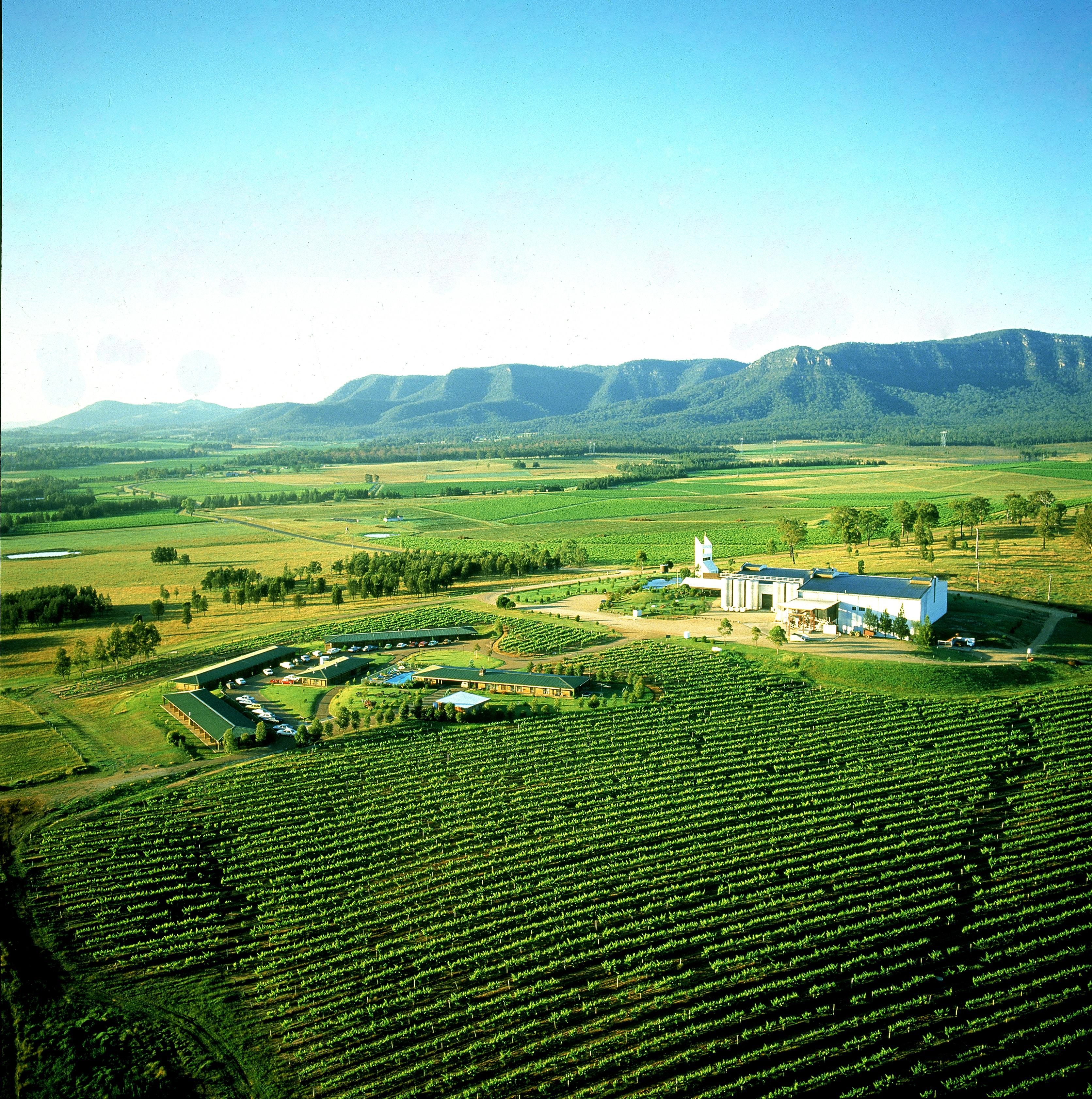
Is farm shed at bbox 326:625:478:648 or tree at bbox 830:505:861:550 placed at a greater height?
tree at bbox 830:505:861:550

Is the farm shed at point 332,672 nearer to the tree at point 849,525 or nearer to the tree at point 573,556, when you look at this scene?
the tree at point 573,556

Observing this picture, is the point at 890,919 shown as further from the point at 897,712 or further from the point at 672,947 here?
the point at 897,712

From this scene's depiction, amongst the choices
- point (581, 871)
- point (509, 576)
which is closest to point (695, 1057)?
point (581, 871)

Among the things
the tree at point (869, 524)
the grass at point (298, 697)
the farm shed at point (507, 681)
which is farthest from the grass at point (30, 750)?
the tree at point (869, 524)

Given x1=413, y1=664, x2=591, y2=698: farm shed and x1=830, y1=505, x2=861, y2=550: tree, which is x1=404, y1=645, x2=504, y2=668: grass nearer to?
x1=413, y1=664, x2=591, y2=698: farm shed

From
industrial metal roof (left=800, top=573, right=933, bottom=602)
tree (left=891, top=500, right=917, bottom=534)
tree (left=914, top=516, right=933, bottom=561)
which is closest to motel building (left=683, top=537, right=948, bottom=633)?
industrial metal roof (left=800, top=573, right=933, bottom=602)

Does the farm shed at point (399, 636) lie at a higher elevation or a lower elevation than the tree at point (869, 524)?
lower

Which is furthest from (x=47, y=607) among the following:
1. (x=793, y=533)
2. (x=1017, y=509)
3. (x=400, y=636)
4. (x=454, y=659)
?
(x=1017, y=509)

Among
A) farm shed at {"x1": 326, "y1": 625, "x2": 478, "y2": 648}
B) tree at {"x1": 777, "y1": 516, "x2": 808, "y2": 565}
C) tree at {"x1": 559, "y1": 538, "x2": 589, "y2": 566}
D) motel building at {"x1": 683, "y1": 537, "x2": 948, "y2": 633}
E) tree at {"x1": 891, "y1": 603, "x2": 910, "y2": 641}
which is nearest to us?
tree at {"x1": 891, "y1": 603, "x2": 910, "y2": 641}
